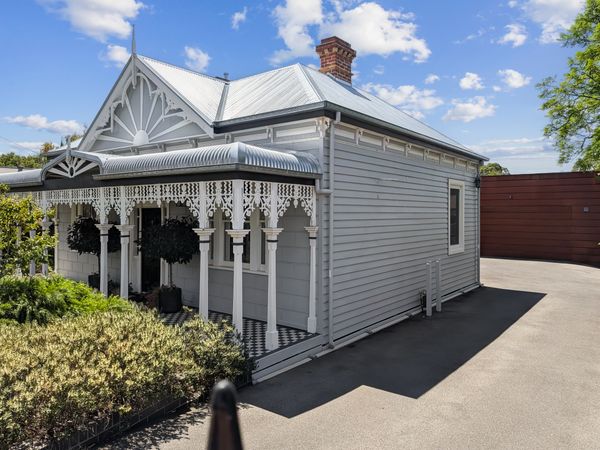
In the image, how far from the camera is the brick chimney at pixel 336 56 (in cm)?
1108

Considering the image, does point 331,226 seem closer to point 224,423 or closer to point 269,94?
point 269,94

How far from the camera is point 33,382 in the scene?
3.75 metres

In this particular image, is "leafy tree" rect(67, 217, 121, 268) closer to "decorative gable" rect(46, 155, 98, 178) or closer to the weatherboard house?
the weatherboard house

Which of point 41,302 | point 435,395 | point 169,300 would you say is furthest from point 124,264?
point 435,395

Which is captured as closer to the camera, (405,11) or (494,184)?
(405,11)

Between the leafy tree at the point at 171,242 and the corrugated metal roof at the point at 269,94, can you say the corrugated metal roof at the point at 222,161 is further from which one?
the leafy tree at the point at 171,242

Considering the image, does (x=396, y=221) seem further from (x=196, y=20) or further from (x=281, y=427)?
(x=196, y=20)

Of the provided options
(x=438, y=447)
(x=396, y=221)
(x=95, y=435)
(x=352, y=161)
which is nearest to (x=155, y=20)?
(x=352, y=161)

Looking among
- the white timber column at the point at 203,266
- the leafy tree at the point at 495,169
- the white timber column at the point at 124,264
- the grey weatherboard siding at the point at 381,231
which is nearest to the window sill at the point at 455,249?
the grey weatherboard siding at the point at 381,231

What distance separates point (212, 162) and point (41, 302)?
3.17 metres

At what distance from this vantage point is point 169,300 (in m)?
8.95

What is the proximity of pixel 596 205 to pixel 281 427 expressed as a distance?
18.7 m

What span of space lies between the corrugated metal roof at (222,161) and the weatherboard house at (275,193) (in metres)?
0.03

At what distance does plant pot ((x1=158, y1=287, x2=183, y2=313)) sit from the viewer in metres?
8.94
